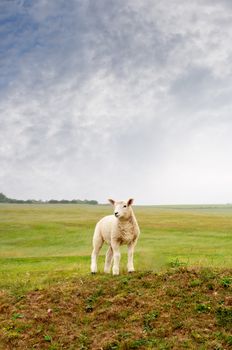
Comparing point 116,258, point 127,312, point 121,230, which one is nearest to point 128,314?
point 127,312

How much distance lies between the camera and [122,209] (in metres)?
14.1

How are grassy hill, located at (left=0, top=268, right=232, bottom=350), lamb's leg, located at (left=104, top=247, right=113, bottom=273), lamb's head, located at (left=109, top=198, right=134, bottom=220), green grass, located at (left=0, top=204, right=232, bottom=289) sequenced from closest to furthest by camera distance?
1. grassy hill, located at (left=0, top=268, right=232, bottom=350)
2. lamb's head, located at (left=109, top=198, right=134, bottom=220)
3. lamb's leg, located at (left=104, top=247, right=113, bottom=273)
4. green grass, located at (left=0, top=204, right=232, bottom=289)

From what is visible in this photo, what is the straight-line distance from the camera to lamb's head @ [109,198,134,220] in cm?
1400

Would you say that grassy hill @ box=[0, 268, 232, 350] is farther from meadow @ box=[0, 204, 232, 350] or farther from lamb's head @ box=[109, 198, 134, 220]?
lamb's head @ box=[109, 198, 134, 220]

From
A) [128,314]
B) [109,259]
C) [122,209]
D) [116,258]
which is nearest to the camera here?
[128,314]

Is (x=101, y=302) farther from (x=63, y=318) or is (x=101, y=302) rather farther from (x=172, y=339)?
(x=172, y=339)

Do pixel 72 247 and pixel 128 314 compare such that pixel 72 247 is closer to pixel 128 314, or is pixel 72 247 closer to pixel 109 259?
pixel 109 259

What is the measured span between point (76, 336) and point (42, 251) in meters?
31.7

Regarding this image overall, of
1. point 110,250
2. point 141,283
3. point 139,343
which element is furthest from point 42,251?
point 139,343

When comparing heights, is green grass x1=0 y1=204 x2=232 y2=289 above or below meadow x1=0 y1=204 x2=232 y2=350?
below

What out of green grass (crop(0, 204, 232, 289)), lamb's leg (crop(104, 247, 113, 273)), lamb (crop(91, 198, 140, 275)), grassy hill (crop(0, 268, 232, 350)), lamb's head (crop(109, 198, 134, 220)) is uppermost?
lamb's head (crop(109, 198, 134, 220))

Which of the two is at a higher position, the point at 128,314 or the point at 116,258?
the point at 116,258

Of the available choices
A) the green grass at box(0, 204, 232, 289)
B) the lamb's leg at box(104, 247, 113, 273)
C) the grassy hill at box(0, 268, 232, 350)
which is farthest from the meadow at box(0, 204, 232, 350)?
the green grass at box(0, 204, 232, 289)

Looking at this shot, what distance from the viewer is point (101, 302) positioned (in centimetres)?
1170
